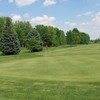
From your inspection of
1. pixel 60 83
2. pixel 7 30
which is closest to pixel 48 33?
pixel 7 30

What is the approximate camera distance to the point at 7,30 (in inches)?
2299

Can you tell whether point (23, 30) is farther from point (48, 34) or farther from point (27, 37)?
point (27, 37)

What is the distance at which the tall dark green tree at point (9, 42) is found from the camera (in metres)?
56.6

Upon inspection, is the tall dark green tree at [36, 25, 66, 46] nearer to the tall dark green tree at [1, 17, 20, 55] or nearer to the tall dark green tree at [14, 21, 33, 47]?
the tall dark green tree at [14, 21, 33, 47]

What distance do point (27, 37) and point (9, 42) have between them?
48.5ft

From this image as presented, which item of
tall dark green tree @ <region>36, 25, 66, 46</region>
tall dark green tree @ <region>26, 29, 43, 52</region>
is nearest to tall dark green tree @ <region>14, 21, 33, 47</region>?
tall dark green tree @ <region>36, 25, 66, 46</region>

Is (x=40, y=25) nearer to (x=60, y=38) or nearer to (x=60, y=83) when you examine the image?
(x=60, y=38)

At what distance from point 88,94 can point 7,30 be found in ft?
166

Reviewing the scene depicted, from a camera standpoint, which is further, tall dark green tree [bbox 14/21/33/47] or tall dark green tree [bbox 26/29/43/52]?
tall dark green tree [bbox 14/21/33/47]

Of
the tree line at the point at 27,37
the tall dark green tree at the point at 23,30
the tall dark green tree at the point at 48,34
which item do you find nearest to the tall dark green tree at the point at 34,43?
the tree line at the point at 27,37

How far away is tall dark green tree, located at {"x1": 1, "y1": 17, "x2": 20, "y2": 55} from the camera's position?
56.6 metres

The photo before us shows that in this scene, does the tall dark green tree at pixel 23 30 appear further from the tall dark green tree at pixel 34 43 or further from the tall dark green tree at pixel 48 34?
the tall dark green tree at pixel 34 43

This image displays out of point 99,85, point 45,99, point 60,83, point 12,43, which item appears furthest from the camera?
point 12,43

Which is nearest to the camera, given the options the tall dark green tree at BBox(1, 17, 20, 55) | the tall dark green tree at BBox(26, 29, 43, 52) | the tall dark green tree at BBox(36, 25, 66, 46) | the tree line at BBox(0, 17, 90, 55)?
the tall dark green tree at BBox(1, 17, 20, 55)
